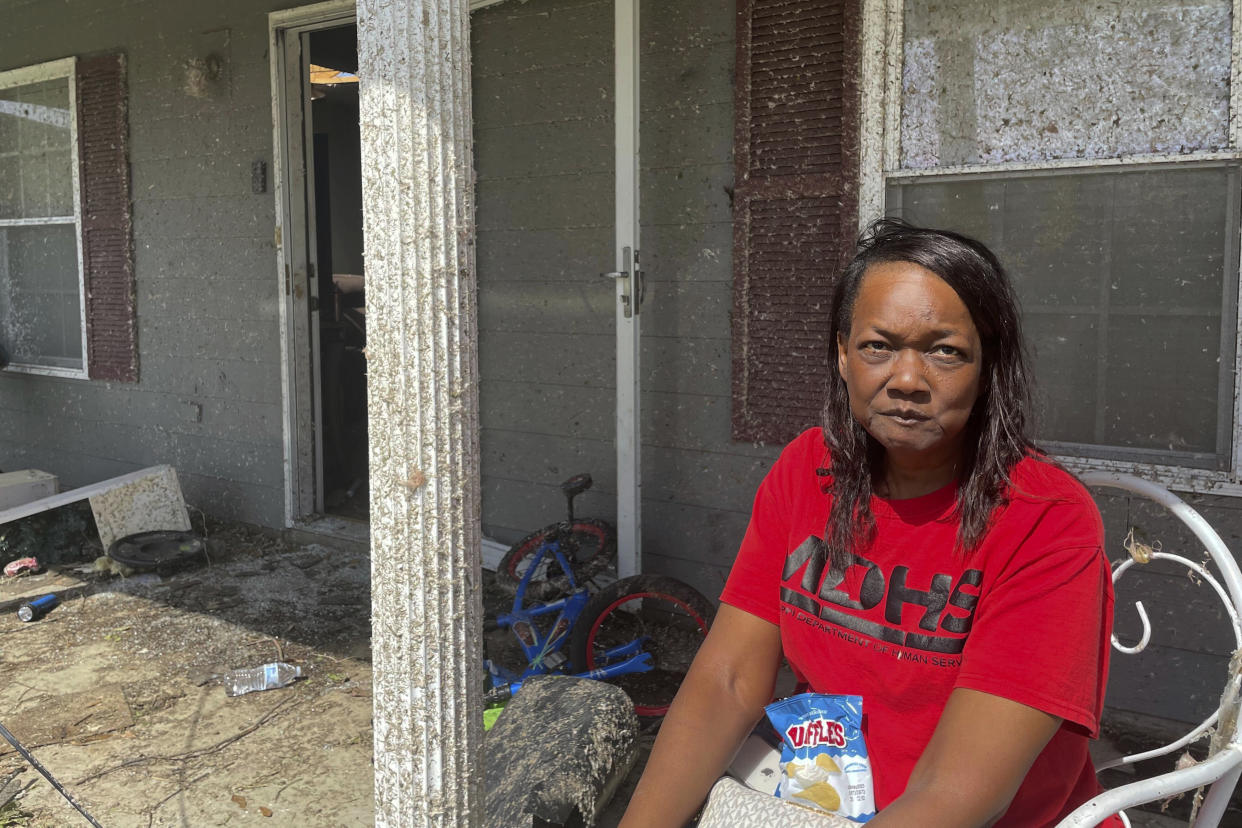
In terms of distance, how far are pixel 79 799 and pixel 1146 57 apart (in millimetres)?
3757

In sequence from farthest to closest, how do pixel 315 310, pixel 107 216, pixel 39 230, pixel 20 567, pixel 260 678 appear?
pixel 39 230
pixel 107 216
pixel 315 310
pixel 20 567
pixel 260 678

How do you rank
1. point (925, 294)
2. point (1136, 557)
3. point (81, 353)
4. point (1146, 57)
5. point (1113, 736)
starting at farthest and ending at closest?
point (81, 353) < point (1113, 736) < point (1146, 57) < point (1136, 557) < point (925, 294)

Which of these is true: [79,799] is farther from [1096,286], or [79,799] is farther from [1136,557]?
[1096,286]

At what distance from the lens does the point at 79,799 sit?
2.86 metres

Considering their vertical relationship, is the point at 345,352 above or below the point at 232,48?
below

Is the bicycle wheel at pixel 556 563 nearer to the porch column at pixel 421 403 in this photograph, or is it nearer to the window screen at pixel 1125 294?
the window screen at pixel 1125 294

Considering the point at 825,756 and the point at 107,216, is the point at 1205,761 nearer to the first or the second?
the point at 825,756

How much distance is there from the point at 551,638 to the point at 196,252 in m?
3.41

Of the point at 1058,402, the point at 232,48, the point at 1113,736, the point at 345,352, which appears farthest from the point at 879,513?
the point at 345,352

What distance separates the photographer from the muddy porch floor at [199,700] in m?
2.84

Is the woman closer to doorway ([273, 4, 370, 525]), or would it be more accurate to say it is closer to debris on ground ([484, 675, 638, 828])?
debris on ground ([484, 675, 638, 828])

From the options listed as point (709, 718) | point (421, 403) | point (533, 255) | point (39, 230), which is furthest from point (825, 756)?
point (39, 230)

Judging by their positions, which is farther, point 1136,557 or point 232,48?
point 232,48

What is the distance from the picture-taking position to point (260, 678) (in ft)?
11.9
